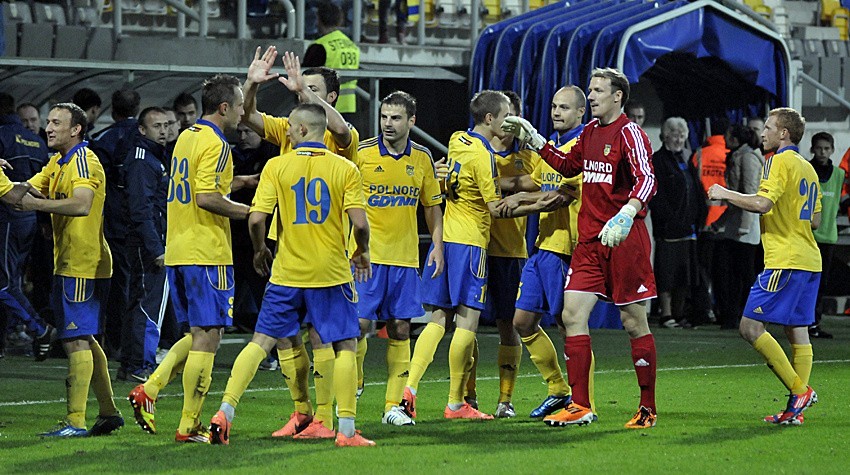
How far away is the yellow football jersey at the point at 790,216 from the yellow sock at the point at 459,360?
196 centimetres

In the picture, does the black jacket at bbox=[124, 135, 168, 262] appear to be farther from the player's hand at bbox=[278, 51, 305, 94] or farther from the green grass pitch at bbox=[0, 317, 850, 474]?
the player's hand at bbox=[278, 51, 305, 94]

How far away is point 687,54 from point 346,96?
4.45m

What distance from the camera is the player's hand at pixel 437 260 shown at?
28.9 feet

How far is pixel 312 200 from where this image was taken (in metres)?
7.57

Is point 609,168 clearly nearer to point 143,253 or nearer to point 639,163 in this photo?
point 639,163

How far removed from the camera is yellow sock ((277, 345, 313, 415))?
26.8 feet

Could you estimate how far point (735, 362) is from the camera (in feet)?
41.2

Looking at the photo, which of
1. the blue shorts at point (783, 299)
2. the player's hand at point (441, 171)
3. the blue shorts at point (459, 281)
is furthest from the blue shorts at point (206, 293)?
the blue shorts at point (783, 299)

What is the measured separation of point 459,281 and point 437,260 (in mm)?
200

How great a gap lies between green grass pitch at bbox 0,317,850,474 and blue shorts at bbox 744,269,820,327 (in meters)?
0.62

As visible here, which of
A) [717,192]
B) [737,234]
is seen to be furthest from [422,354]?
[737,234]

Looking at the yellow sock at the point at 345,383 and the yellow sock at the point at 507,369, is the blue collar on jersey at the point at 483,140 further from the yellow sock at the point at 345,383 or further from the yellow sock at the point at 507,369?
the yellow sock at the point at 345,383

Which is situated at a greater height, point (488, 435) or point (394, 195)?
point (394, 195)

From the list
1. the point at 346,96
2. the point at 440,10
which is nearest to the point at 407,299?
the point at 346,96
